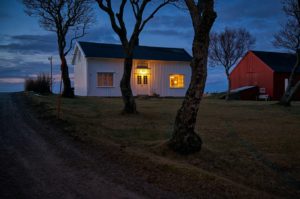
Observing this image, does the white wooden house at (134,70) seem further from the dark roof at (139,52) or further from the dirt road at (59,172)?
the dirt road at (59,172)

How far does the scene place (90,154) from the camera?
7359 mm

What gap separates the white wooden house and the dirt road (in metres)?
22.1

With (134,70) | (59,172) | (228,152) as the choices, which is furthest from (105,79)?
(59,172)

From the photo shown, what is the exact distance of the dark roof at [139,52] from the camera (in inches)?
1238

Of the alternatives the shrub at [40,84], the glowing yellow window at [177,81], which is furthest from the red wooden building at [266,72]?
the shrub at [40,84]

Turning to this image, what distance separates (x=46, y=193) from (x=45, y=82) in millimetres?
30047

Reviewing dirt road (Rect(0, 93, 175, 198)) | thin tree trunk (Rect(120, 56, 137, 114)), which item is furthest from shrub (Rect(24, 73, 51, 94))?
dirt road (Rect(0, 93, 175, 198))

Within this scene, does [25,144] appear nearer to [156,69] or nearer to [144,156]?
[144,156]

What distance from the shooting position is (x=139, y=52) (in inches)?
1348

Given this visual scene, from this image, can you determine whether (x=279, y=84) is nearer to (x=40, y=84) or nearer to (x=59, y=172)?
(x=40, y=84)

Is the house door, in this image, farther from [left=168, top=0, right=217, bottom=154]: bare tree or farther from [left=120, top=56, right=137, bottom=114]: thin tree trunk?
[left=168, top=0, right=217, bottom=154]: bare tree

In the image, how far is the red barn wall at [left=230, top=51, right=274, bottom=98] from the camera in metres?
35.9

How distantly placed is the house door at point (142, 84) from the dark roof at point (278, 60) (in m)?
13.9

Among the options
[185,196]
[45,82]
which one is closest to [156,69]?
[45,82]
